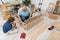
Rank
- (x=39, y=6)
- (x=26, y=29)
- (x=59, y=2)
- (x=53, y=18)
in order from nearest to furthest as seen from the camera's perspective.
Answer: (x=26, y=29) < (x=53, y=18) < (x=59, y=2) < (x=39, y=6)

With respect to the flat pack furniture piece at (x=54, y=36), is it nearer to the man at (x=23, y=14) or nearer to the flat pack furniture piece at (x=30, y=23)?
the flat pack furniture piece at (x=30, y=23)

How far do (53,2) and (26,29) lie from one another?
212 centimetres

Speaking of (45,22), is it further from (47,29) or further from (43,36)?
(43,36)

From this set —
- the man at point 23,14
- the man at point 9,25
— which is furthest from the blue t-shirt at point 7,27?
the man at point 23,14

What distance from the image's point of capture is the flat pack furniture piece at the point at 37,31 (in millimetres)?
2820

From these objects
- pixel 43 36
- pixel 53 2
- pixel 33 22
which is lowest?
pixel 43 36

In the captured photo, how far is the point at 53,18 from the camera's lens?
3.96 meters

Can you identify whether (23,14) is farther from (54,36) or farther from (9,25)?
(54,36)

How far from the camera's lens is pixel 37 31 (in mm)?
3064

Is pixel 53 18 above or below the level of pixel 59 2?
below

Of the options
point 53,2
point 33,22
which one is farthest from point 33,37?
point 53,2

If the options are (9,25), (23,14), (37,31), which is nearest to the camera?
(9,25)

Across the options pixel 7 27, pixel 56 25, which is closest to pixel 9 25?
pixel 7 27

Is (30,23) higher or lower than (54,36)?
higher
